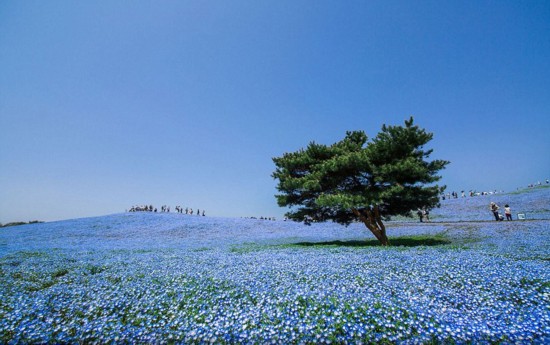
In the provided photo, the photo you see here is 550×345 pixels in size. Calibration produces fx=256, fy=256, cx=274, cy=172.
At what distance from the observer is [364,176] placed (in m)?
17.8

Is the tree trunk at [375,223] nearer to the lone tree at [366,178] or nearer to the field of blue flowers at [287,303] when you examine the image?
the lone tree at [366,178]

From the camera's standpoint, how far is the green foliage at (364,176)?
15961 millimetres

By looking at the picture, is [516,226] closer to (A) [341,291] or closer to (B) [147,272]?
(A) [341,291]

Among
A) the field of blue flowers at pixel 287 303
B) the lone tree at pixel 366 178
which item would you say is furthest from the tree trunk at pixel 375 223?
the field of blue flowers at pixel 287 303

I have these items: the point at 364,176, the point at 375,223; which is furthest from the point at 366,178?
the point at 375,223

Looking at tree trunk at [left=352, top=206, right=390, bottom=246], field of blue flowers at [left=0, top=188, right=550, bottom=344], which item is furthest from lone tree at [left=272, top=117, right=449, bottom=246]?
field of blue flowers at [left=0, top=188, right=550, bottom=344]

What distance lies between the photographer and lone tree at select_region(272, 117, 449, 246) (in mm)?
15992

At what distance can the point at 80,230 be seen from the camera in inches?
1252

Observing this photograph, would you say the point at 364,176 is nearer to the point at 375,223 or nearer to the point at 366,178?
the point at 366,178

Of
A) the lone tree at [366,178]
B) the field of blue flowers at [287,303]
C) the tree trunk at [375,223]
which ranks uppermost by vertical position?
the lone tree at [366,178]

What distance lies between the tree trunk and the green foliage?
884 mm

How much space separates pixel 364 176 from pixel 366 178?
19cm

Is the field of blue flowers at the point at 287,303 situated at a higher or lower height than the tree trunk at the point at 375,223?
lower

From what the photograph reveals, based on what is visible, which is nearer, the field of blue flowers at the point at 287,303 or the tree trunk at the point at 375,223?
the field of blue flowers at the point at 287,303
